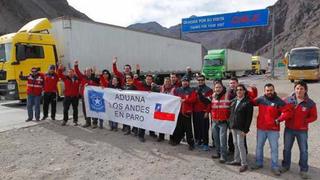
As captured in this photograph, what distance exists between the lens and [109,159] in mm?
7535

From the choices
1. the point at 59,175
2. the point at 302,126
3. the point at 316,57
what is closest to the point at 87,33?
the point at 59,175

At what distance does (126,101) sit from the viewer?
9.53 meters

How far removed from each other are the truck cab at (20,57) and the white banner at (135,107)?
663 cm

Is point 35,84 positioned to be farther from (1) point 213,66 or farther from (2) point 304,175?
(1) point 213,66

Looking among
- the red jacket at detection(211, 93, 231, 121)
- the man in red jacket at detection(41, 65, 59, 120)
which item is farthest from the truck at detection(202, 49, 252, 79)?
the red jacket at detection(211, 93, 231, 121)

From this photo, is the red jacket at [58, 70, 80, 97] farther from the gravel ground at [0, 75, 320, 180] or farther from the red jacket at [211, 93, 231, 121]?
the red jacket at [211, 93, 231, 121]

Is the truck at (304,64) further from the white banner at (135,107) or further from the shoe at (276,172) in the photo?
the shoe at (276,172)

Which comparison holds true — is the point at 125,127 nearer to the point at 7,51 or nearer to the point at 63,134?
the point at 63,134

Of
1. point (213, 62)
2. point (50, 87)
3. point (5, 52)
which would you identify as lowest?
point (50, 87)

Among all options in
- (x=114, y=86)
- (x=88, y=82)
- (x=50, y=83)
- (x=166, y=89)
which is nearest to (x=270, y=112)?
(x=166, y=89)

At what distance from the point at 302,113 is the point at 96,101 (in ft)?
18.9

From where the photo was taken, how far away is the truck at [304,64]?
28312 millimetres

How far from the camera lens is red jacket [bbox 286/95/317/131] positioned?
6.31 metres

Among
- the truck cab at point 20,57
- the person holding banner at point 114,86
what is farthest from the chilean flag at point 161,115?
the truck cab at point 20,57
